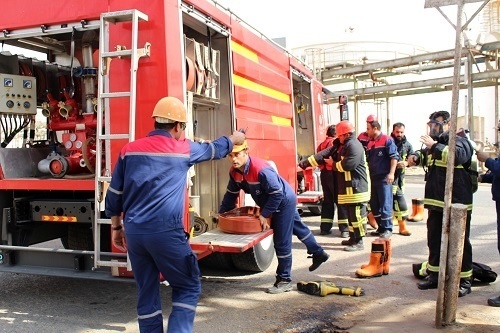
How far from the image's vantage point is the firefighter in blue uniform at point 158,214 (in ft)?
10.4

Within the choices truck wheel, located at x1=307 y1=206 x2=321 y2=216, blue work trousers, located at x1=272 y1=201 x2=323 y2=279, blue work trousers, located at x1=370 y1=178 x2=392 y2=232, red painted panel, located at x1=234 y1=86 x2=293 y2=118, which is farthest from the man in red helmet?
truck wheel, located at x1=307 y1=206 x2=321 y2=216

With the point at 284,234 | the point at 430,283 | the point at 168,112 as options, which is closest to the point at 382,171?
the point at 430,283

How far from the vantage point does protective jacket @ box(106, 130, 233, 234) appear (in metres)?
3.18

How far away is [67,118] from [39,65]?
99cm

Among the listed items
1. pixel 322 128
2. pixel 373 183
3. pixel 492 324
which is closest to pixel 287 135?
pixel 373 183

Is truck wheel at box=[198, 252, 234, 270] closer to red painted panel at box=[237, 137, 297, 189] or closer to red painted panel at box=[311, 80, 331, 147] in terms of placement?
red painted panel at box=[237, 137, 297, 189]

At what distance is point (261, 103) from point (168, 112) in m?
2.78

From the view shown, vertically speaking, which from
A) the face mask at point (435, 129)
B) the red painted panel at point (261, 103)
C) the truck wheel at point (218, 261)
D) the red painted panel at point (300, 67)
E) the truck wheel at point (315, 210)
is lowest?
the truck wheel at point (218, 261)

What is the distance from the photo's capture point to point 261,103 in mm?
6020

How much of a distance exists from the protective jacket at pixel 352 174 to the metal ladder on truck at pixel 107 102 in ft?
11.0

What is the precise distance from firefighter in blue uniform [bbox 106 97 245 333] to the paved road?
749 millimetres

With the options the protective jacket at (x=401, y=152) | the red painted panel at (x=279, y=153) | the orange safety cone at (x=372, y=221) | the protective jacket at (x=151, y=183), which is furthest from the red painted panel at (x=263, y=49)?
the orange safety cone at (x=372, y=221)

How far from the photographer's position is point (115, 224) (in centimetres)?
356

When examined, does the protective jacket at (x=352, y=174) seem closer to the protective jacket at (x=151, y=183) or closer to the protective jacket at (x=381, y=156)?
the protective jacket at (x=381, y=156)
